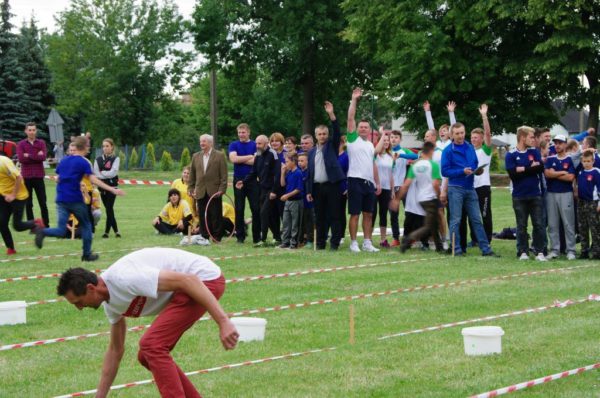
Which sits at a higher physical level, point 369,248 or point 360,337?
point 369,248

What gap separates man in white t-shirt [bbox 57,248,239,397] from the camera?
18.8 feet

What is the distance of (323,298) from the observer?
11.0 m

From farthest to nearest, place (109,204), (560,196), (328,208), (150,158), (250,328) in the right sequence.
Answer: (150,158) < (109,204) < (328,208) < (560,196) < (250,328)

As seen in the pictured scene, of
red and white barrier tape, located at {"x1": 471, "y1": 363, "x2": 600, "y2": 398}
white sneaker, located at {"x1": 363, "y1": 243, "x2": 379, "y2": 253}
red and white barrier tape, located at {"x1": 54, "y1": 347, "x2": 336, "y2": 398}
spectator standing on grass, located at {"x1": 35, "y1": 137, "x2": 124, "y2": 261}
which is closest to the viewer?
red and white barrier tape, located at {"x1": 471, "y1": 363, "x2": 600, "y2": 398}

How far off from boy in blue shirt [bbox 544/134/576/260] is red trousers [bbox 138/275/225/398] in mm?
9788

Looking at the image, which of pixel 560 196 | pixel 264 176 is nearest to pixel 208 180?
pixel 264 176

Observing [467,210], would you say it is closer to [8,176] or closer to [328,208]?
[328,208]

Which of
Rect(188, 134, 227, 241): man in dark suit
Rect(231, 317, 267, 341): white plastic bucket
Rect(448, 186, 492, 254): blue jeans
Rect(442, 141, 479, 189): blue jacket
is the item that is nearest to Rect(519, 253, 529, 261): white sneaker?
Rect(448, 186, 492, 254): blue jeans

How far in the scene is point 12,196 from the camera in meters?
15.6

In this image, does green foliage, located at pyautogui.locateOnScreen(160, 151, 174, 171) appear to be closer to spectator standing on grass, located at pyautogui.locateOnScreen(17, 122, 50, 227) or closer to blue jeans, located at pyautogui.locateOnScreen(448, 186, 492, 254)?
spectator standing on grass, located at pyautogui.locateOnScreen(17, 122, 50, 227)

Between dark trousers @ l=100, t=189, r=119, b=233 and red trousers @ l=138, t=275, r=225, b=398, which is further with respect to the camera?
dark trousers @ l=100, t=189, r=119, b=233

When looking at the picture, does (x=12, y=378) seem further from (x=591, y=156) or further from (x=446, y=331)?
(x=591, y=156)

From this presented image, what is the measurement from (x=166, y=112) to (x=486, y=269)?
6714cm

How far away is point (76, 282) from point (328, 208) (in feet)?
34.1
